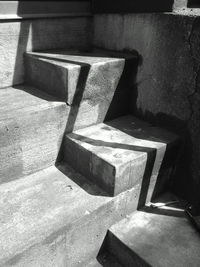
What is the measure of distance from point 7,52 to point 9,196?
1.93 meters

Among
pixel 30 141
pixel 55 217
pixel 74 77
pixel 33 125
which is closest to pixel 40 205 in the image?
pixel 55 217

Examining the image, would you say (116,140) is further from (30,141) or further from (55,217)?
(55,217)

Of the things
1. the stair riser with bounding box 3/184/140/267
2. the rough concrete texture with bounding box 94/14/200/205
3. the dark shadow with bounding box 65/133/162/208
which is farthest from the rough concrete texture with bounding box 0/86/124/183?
the stair riser with bounding box 3/184/140/267

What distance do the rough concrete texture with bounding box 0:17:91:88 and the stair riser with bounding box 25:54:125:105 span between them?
18 centimetres

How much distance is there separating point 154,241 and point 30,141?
1.73 m

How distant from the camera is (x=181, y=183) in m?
3.54

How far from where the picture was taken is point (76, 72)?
3225mm

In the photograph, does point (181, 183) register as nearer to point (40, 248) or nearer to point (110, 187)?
point (110, 187)

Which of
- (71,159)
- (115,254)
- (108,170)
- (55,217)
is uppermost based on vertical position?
(108,170)

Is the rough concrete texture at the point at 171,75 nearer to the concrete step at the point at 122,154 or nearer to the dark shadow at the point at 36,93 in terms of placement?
the concrete step at the point at 122,154

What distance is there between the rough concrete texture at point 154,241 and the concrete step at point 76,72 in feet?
5.25

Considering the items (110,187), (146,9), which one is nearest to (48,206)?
(110,187)

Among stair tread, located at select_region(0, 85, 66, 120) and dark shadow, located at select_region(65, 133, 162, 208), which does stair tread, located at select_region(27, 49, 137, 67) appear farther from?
dark shadow, located at select_region(65, 133, 162, 208)

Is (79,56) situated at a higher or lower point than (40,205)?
higher
